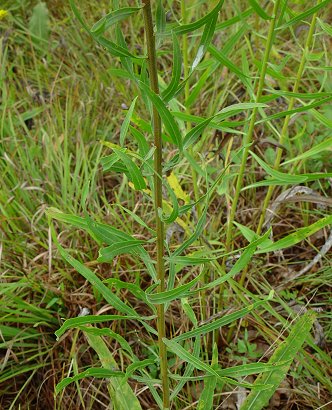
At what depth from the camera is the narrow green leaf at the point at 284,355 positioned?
1181 millimetres

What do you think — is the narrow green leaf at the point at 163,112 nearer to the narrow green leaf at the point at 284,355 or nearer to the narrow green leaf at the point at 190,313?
the narrow green leaf at the point at 190,313

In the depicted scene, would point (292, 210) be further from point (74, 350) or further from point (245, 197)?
point (74, 350)

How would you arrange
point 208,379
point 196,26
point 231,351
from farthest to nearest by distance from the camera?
point 231,351 < point 208,379 < point 196,26

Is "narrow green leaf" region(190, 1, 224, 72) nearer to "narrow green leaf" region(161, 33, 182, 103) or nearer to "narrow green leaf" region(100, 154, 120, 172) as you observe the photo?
"narrow green leaf" region(161, 33, 182, 103)

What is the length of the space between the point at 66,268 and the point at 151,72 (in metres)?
1.01

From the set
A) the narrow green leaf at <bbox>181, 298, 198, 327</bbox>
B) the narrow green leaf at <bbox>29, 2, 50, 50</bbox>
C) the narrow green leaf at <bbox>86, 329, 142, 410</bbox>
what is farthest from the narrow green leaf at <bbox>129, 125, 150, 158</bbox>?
the narrow green leaf at <bbox>29, 2, 50, 50</bbox>

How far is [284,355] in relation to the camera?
118 cm

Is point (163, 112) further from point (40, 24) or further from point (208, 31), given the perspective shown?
point (40, 24)

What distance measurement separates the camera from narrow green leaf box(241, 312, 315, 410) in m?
1.18

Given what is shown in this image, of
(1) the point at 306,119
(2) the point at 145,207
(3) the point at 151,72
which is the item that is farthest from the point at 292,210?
(3) the point at 151,72

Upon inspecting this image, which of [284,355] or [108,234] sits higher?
[108,234]

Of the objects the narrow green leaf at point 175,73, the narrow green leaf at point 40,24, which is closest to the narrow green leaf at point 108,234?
the narrow green leaf at point 175,73

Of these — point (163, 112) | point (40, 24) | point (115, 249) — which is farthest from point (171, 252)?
point (40, 24)

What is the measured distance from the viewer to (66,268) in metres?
1.65
